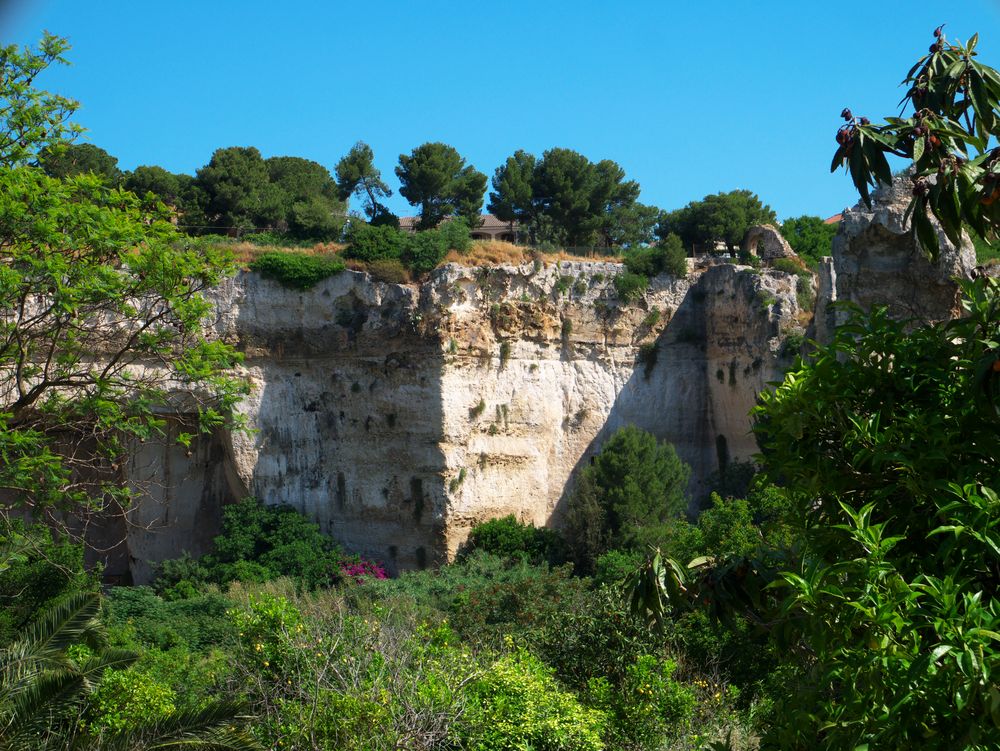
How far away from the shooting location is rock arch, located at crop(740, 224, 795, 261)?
2759 centimetres

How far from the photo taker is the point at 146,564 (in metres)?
27.0

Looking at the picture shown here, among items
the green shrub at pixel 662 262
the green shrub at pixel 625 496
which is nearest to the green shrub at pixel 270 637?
the green shrub at pixel 625 496

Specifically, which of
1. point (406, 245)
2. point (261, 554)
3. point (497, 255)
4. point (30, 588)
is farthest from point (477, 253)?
point (30, 588)

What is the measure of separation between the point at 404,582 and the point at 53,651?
1211 cm

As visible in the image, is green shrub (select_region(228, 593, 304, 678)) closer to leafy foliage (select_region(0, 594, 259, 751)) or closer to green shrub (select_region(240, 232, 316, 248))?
leafy foliage (select_region(0, 594, 259, 751))

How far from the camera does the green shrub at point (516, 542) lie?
79.6ft

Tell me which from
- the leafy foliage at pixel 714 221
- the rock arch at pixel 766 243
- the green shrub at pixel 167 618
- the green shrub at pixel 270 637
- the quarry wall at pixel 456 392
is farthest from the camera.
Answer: the leafy foliage at pixel 714 221

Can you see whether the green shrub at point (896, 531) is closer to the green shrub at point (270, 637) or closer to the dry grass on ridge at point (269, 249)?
the green shrub at point (270, 637)

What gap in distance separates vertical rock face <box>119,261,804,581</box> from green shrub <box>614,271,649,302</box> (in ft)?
0.72

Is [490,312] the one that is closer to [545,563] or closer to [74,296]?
[545,563]

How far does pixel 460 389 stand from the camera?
25.4 meters

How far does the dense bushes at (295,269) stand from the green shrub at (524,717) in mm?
17339

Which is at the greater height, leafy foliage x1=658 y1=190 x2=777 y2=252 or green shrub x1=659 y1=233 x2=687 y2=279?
leafy foliage x1=658 y1=190 x2=777 y2=252

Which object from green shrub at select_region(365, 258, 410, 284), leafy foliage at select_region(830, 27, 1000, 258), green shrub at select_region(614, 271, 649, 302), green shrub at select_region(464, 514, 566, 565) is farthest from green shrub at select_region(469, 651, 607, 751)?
green shrub at select_region(614, 271, 649, 302)
